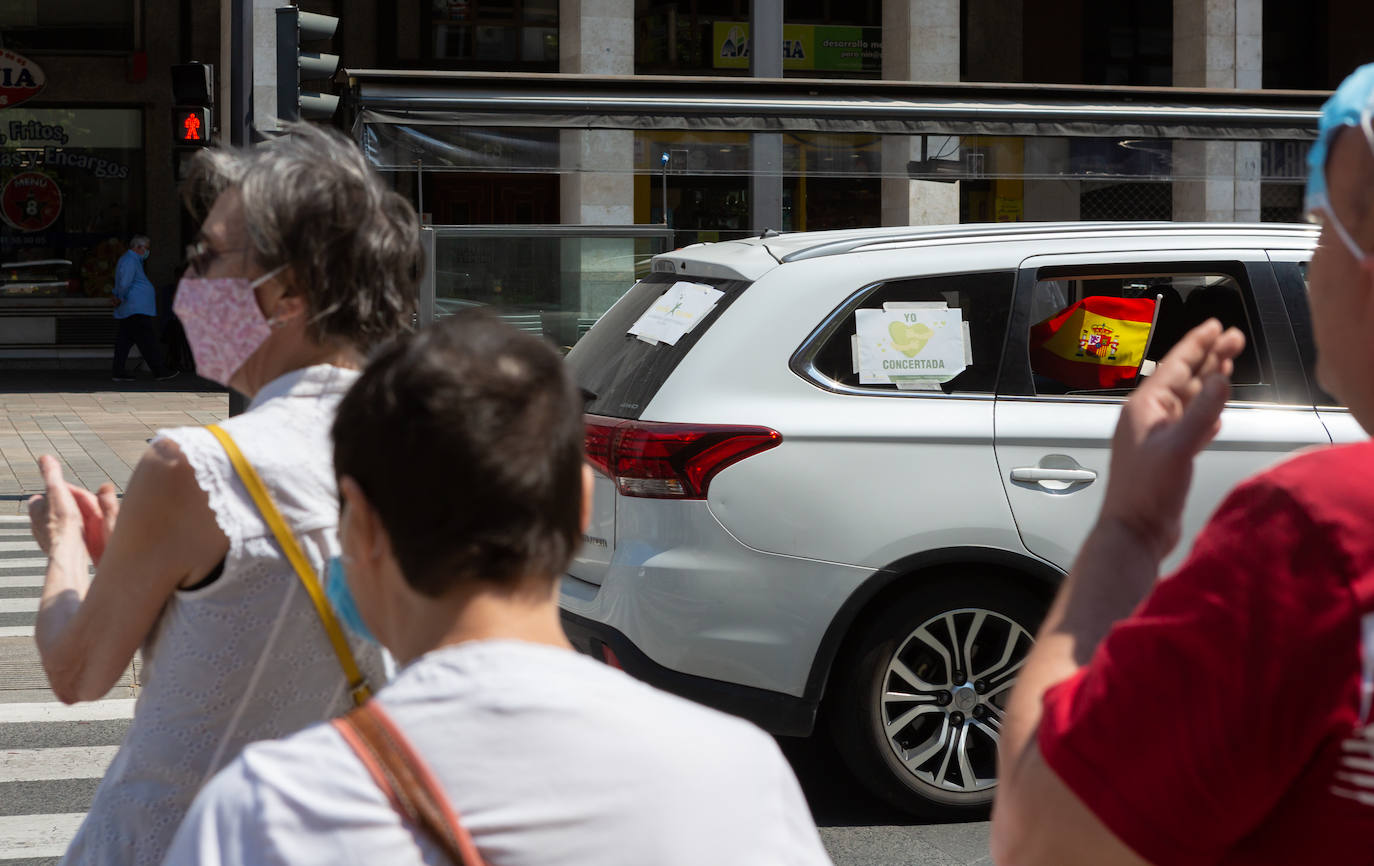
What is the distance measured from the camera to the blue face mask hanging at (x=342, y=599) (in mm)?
1786

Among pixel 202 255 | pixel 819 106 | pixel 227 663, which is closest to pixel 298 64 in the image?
pixel 819 106

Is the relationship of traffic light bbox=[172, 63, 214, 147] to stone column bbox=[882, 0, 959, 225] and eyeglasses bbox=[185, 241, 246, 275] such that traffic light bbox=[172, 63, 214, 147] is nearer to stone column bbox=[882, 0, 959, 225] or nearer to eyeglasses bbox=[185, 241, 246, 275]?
stone column bbox=[882, 0, 959, 225]

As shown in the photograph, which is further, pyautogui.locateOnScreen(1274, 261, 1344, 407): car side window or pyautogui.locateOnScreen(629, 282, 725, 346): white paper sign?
pyautogui.locateOnScreen(1274, 261, 1344, 407): car side window

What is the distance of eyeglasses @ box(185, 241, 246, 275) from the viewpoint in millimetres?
2062

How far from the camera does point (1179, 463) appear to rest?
1.39 metres

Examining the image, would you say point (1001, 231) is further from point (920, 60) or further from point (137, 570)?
point (920, 60)

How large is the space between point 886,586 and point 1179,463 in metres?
3.20

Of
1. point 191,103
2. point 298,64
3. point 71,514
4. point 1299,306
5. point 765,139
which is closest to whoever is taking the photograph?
point 71,514

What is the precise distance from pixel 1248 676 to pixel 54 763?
17.0ft

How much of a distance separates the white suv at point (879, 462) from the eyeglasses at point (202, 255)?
7.94ft

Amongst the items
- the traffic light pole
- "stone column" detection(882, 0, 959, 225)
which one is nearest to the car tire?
the traffic light pole

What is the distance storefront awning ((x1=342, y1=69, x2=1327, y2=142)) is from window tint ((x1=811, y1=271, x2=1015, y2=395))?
17.5 ft

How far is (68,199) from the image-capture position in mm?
25062

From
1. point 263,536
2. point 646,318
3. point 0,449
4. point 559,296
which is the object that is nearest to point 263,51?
point 0,449
